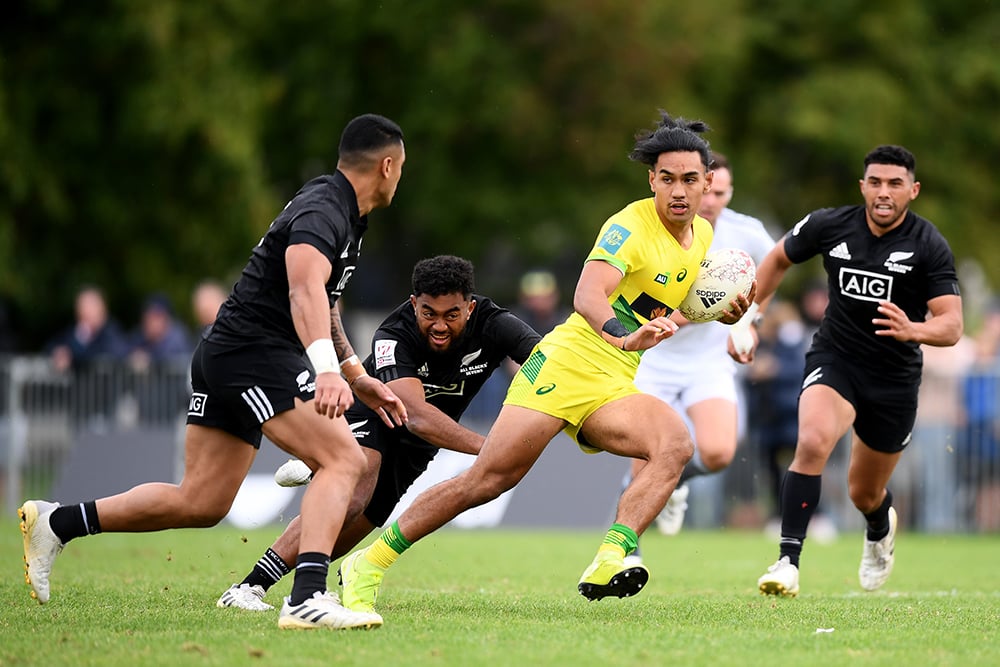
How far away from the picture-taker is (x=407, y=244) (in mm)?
30234

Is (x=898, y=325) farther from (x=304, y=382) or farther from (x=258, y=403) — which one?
(x=258, y=403)

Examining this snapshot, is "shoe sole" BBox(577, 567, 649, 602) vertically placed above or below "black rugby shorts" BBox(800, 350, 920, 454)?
below

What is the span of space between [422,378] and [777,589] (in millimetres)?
2609

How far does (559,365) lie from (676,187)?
3.87 feet

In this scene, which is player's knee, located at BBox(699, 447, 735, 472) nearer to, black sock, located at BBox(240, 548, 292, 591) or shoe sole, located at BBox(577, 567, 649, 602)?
shoe sole, located at BBox(577, 567, 649, 602)

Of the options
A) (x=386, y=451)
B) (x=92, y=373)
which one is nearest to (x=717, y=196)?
(x=386, y=451)

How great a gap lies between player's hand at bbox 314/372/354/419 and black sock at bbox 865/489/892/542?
4525 millimetres

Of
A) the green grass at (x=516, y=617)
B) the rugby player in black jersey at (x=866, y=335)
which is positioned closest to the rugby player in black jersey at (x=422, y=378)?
the green grass at (x=516, y=617)

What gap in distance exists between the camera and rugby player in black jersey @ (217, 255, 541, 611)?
8.86 metres

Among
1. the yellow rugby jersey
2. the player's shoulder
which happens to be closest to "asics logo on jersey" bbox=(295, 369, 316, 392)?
the yellow rugby jersey

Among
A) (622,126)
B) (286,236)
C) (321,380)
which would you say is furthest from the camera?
(622,126)

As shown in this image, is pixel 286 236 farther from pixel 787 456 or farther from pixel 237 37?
pixel 237 37

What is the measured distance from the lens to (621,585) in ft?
25.8

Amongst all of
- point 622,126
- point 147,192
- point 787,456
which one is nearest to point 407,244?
point 622,126
